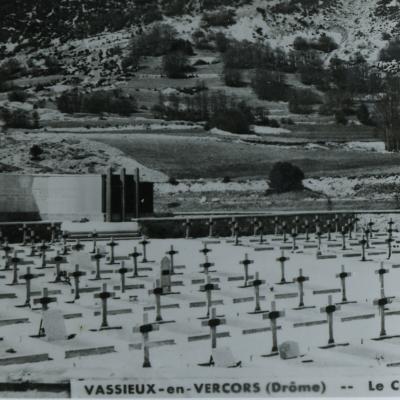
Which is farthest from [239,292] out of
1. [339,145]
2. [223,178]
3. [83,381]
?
[339,145]

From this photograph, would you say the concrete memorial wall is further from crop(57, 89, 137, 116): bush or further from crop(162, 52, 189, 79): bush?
crop(162, 52, 189, 79): bush

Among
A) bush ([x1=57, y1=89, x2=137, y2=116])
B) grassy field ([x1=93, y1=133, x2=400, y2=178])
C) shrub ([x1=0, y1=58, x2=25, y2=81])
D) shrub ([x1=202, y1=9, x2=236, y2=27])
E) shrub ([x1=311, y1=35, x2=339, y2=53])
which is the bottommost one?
grassy field ([x1=93, y1=133, x2=400, y2=178])

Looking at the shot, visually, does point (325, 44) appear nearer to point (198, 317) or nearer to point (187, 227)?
point (187, 227)

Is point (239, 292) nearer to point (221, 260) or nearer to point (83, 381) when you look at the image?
point (221, 260)

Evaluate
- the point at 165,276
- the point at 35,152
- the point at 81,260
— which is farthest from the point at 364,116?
the point at 165,276

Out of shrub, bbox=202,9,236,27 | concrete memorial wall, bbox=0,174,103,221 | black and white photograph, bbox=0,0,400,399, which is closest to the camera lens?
black and white photograph, bbox=0,0,400,399

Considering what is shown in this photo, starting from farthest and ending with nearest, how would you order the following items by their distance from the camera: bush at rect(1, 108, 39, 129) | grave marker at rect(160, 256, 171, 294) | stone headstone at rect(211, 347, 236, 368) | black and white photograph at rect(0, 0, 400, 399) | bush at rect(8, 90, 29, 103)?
1. bush at rect(1, 108, 39, 129)
2. bush at rect(8, 90, 29, 103)
3. grave marker at rect(160, 256, 171, 294)
4. black and white photograph at rect(0, 0, 400, 399)
5. stone headstone at rect(211, 347, 236, 368)

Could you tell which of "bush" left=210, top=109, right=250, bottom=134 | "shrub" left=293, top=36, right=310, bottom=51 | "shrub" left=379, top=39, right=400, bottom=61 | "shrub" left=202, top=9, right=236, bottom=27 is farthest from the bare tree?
"shrub" left=202, top=9, right=236, bottom=27
